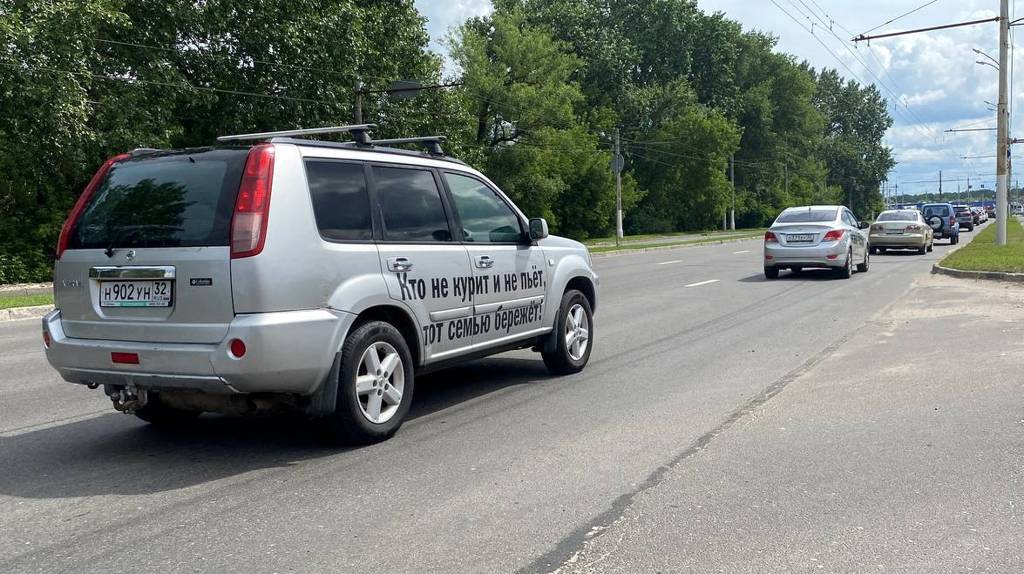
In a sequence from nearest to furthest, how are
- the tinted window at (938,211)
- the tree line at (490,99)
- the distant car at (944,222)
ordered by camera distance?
the tree line at (490,99) < the distant car at (944,222) < the tinted window at (938,211)

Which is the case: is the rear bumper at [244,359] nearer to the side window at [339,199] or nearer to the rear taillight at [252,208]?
the rear taillight at [252,208]

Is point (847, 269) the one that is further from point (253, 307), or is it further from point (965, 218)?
point (965, 218)

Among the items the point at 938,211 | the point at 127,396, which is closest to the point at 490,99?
the point at 938,211

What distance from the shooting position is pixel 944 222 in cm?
3966

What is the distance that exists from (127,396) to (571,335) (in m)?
4.02

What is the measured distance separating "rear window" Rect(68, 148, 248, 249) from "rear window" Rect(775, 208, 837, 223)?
16.7 metres

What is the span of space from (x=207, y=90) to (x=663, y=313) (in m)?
19.9

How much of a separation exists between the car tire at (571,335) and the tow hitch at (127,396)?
364 cm

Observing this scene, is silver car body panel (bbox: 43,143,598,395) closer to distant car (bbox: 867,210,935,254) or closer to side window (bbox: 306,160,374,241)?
side window (bbox: 306,160,374,241)

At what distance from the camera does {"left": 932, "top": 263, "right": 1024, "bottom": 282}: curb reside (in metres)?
16.7

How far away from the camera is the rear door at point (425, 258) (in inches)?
237

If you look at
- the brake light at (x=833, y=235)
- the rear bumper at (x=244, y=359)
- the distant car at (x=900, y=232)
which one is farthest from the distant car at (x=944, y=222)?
the rear bumper at (x=244, y=359)

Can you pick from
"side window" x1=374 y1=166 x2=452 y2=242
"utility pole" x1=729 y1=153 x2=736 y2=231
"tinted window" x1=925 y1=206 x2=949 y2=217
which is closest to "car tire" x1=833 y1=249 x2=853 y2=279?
"side window" x1=374 y1=166 x2=452 y2=242

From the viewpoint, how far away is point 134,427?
641cm
